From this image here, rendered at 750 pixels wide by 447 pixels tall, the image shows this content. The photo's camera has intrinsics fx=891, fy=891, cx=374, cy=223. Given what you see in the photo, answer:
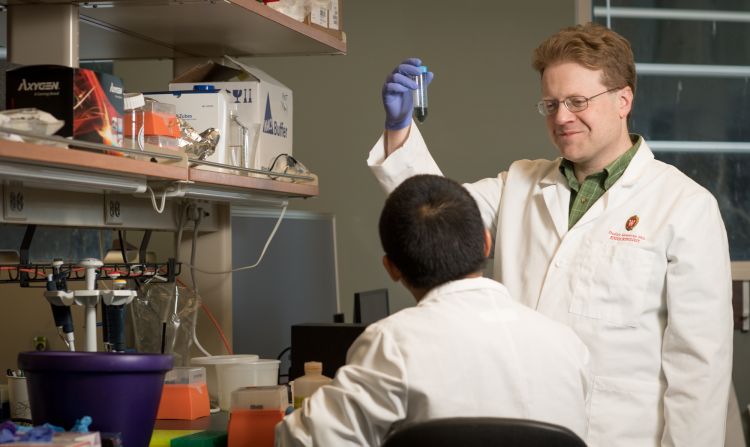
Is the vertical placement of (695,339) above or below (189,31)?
below

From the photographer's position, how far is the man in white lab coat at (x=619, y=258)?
1.62 m

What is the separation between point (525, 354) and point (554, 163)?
793 mm

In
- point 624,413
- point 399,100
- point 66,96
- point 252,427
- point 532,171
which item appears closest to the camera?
point 66,96

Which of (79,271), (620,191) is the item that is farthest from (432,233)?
(79,271)

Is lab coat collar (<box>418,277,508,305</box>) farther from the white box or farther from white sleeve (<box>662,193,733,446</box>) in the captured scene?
the white box

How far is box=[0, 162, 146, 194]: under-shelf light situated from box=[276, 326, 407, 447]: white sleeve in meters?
0.55

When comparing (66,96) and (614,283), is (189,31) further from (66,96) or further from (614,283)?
(614,283)

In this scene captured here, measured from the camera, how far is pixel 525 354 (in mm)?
1231

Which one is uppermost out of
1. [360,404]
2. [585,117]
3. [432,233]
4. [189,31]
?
[189,31]

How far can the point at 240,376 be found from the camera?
1.94 meters

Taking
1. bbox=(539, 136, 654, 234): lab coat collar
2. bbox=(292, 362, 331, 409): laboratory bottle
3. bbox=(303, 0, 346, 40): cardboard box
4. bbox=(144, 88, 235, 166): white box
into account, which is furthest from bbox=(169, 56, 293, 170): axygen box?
bbox=(539, 136, 654, 234): lab coat collar

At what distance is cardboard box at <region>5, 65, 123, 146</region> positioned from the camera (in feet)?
4.60

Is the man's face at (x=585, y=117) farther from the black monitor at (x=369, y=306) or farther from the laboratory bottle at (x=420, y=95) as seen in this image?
the black monitor at (x=369, y=306)

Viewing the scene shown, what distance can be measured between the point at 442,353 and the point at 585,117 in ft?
2.35
